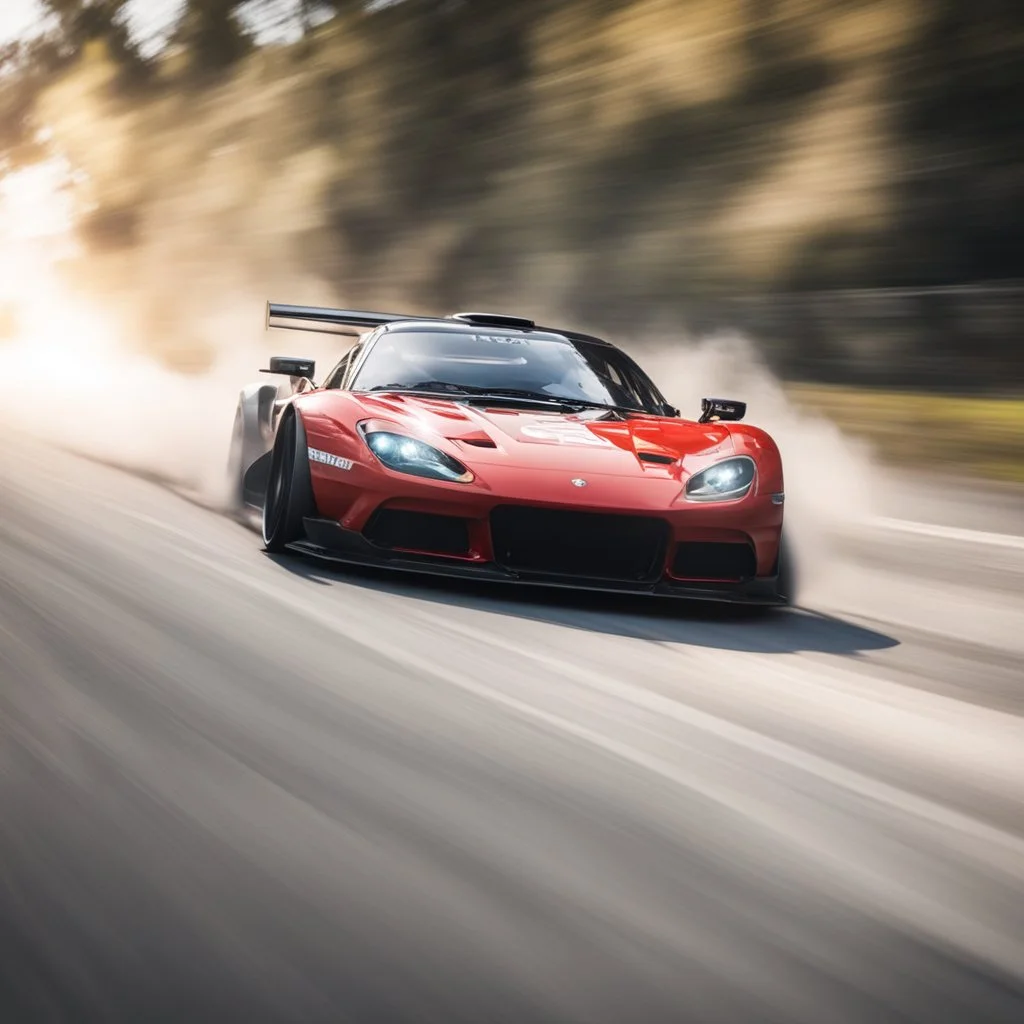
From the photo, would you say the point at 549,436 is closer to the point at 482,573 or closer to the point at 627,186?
the point at 482,573

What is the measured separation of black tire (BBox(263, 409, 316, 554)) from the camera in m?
5.88

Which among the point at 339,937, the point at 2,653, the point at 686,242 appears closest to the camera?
the point at 339,937

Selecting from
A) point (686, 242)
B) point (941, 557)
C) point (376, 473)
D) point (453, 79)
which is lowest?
point (941, 557)

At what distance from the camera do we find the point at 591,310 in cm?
1764

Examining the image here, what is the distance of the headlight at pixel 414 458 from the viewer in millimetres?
5539

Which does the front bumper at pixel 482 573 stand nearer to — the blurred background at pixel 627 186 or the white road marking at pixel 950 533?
the white road marking at pixel 950 533

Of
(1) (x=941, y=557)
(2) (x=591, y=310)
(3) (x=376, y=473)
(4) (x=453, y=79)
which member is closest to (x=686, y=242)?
(2) (x=591, y=310)

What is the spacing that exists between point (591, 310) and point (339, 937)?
617 inches

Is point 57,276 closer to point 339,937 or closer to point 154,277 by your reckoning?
point 154,277

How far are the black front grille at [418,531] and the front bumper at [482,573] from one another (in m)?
0.03

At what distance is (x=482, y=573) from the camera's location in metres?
5.43

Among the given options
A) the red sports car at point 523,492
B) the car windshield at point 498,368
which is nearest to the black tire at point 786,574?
the red sports car at point 523,492

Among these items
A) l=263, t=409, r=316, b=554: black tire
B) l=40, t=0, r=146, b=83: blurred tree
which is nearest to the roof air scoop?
l=263, t=409, r=316, b=554: black tire

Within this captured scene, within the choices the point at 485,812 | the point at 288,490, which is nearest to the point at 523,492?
the point at 288,490
